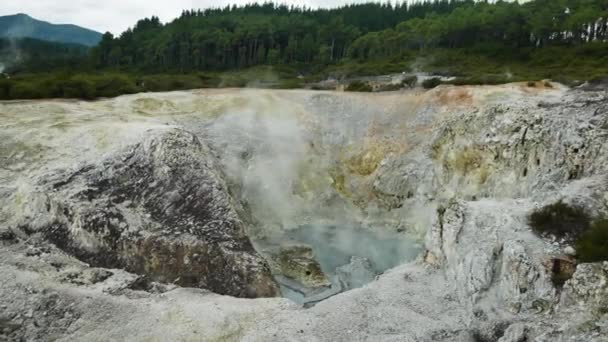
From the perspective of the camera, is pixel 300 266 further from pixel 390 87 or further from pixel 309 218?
pixel 390 87

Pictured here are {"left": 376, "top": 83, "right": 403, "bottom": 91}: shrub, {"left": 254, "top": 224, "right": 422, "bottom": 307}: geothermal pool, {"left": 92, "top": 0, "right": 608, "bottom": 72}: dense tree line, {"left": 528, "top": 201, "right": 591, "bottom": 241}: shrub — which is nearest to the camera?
{"left": 528, "top": 201, "right": 591, "bottom": 241}: shrub

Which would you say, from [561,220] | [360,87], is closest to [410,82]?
[360,87]

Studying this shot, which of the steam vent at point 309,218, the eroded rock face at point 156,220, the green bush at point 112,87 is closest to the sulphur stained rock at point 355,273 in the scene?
the steam vent at point 309,218

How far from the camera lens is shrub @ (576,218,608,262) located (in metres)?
18.9

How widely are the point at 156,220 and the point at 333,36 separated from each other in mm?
81139

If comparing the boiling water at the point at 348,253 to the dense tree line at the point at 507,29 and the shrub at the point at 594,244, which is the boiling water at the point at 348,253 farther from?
the dense tree line at the point at 507,29

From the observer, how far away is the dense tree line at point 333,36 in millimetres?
69188

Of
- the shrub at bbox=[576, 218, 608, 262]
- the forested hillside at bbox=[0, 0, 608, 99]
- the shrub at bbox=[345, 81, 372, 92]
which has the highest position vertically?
the forested hillside at bbox=[0, 0, 608, 99]

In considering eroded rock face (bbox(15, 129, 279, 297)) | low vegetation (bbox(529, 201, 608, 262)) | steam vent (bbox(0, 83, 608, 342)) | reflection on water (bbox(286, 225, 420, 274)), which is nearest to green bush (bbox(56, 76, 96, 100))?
steam vent (bbox(0, 83, 608, 342))

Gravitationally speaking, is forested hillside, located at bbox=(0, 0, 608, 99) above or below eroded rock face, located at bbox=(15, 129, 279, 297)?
above

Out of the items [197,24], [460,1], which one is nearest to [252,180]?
[197,24]

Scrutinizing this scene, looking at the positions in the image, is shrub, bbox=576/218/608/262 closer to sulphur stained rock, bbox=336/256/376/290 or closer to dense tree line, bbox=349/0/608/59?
sulphur stained rock, bbox=336/256/376/290

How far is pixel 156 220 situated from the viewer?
90.9 feet

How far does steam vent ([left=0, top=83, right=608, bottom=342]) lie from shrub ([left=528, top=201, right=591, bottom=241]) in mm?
82
